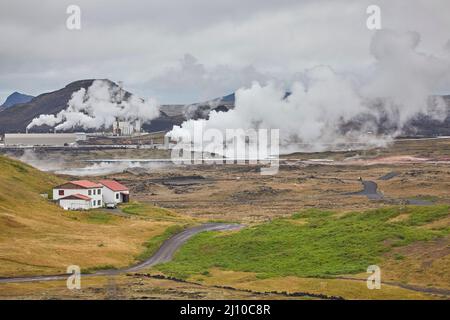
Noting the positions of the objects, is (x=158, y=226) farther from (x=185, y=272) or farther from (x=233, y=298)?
(x=233, y=298)

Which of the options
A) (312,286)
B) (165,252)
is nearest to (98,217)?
(165,252)

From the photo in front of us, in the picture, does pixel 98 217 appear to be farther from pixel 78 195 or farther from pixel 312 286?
pixel 312 286

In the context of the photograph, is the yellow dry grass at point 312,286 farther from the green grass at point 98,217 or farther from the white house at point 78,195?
the white house at point 78,195

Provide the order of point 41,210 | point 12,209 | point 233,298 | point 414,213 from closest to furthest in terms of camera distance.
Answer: point 233,298 → point 414,213 → point 12,209 → point 41,210

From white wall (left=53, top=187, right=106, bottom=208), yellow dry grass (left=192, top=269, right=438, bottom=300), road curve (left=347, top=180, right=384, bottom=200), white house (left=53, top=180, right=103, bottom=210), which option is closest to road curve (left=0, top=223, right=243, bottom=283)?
yellow dry grass (left=192, top=269, right=438, bottom=300)

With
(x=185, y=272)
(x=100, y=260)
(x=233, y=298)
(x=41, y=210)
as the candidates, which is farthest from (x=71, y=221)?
(x=233, y=298)

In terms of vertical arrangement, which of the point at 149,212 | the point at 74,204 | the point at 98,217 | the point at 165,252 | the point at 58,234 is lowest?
the point at 165,252

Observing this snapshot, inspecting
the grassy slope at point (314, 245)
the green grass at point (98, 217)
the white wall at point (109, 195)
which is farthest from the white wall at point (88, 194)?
the grassy slope at point (314, 245)
